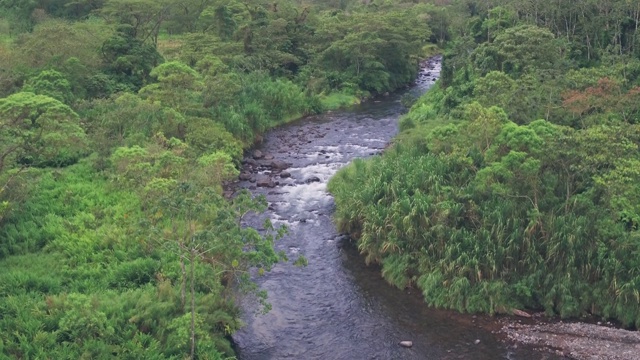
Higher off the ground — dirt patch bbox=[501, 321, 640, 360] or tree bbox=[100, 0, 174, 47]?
tree bbox=[100, 0, 174, 47]

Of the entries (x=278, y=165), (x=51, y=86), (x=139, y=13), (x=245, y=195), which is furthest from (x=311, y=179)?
(x=139, y=13)

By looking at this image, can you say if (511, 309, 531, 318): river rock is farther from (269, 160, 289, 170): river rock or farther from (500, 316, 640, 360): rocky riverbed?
(269, 160, 289, 170): river rock

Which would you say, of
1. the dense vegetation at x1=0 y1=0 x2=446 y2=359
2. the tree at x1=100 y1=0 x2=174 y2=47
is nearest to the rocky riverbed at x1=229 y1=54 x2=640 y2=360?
the dense vegetation at x1=0 y1=0 x2=446 y2=359

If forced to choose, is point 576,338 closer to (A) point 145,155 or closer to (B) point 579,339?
(B) point 579,339

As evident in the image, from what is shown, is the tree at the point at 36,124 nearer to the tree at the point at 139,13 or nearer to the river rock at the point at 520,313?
the river rock at the point at 520,313

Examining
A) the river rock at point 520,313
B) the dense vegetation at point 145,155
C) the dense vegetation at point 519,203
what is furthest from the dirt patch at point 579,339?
the dense vegetation at point 145,155

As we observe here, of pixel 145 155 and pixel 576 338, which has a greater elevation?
pixel 145 155
